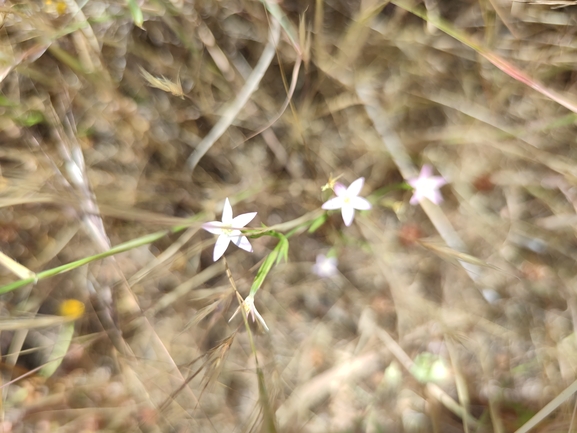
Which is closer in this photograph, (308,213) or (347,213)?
(347,213)

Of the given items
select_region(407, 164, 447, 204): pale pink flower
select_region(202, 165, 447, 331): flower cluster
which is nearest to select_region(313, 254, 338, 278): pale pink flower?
select_region(202, 165, 447, 331): flower cluster

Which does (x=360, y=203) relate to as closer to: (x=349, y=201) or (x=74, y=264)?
(x=349, y=201)

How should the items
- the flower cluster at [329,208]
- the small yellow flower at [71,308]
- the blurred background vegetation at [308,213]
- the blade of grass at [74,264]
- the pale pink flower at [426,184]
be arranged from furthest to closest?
the small yellow flower at [71,308]
the blurred background vegetation at [308,213]
the pale pink flower at [426,184]
the flower cluster at [329,208]
the blade of grass at [74,264]

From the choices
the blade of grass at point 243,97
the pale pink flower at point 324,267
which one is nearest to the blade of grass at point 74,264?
the blade of grass at point 243,97

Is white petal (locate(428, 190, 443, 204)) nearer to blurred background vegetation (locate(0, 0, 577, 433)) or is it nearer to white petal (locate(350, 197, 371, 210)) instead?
blurred background vegetation (locate(0, 0, 577, 433))

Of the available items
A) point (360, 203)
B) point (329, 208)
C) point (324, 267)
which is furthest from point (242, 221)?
point (324, 267)

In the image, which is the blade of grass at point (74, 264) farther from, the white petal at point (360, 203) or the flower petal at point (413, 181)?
the flower petal at point (413, 181)
